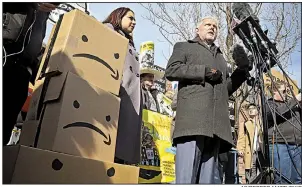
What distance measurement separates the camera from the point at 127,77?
2141mm

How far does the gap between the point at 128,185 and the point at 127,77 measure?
82 centimetres

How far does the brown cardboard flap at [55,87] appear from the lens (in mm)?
1559

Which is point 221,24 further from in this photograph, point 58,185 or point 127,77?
point 58,185

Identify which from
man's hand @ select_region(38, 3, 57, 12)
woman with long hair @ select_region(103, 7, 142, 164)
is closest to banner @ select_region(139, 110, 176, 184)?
woman with long hair @ select_region(103, 7, 142, 164)

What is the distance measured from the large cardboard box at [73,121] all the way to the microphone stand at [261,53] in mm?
780

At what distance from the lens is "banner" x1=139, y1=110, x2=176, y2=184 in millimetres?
3086

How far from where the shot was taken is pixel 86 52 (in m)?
1.73

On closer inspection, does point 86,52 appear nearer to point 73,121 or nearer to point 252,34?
point 73,121

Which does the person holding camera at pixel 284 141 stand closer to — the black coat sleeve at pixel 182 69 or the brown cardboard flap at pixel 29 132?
the black coat sleeve at pixel 182 69

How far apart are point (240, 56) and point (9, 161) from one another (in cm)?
124

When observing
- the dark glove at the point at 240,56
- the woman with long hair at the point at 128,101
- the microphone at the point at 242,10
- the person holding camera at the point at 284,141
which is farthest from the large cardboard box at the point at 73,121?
the person holding camera at the point at 284,141

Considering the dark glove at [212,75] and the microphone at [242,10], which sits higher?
the microphone at [242,10]

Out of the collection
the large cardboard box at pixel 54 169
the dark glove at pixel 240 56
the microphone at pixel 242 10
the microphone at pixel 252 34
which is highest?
the microphone at pixel 242 10

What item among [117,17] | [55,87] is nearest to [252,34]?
[117,17]
